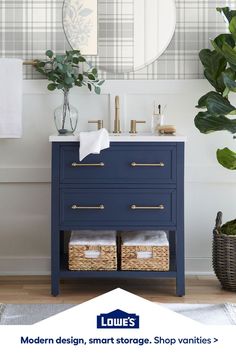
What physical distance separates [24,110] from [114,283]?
1.14 metres

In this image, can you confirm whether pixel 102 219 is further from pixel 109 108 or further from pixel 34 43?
pixel 34 43

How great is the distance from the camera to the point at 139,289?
3.32 m

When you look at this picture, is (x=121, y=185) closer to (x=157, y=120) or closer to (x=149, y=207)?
(x=149, y=207)

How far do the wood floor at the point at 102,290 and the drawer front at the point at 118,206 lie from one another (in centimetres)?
39

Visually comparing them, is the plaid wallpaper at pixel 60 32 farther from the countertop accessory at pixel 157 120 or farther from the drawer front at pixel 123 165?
the drawer front at pixel 123 165

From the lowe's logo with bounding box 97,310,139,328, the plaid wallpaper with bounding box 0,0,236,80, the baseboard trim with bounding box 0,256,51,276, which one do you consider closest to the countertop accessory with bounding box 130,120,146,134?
the plaid wallpaper with bounding box 0,0,236,80

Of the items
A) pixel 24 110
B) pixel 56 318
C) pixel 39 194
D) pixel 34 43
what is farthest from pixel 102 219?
pixel 56 318

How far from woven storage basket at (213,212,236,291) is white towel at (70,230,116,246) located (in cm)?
→ 56

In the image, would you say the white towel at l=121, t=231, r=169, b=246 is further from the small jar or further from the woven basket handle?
the small jar

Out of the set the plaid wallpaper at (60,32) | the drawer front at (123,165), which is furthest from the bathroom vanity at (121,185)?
the plaid wallpaper at (60,32)

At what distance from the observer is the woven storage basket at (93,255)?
3.11 meters

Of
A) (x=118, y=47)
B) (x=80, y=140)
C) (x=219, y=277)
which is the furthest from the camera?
(x=118, y=47)

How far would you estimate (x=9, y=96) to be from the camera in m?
3.41

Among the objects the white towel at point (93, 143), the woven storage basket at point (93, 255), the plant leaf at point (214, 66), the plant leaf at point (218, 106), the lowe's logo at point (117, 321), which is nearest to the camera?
the lowe's logo at point (117, 321)
